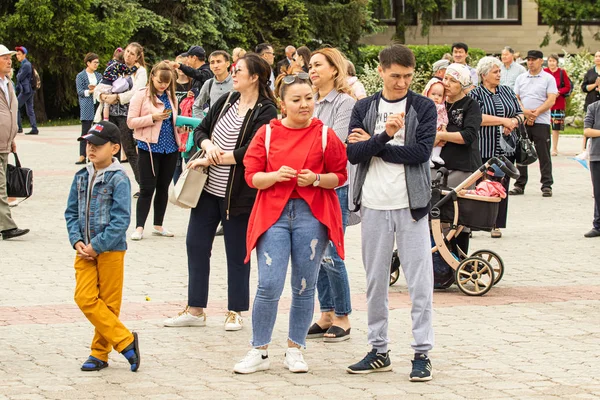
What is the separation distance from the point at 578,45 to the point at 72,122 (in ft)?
97.2

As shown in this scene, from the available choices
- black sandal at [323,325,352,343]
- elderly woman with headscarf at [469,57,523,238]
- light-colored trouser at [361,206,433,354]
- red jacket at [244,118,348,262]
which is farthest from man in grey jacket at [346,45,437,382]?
elderly woman with headscarf at [469,57,523,238]

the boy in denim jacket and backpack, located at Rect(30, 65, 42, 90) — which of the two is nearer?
the boy in denim jacket

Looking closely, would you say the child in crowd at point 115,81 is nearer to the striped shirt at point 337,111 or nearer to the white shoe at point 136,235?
the white shoe at point 136,235

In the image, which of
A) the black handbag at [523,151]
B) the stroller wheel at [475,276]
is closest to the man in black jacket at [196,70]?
the black handbag at [523,151]

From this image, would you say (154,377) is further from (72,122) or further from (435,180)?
(72,122)

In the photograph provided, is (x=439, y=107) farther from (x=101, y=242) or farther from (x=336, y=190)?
(x=101, y=242)

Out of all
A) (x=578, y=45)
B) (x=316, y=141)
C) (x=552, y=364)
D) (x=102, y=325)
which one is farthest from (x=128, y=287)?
(x=578, y=45)

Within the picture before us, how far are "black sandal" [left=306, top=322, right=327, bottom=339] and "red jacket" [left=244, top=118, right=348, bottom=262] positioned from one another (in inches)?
45.3

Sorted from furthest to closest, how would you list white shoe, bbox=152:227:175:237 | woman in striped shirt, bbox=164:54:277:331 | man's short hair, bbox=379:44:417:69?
1. white shoe, bbox=152:227:175:237
2. woman in striped shirt, bbox=164:54:277:331
3. man's short hair, bbox=379:44:417:69

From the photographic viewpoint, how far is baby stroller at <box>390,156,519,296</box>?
897 centimetres

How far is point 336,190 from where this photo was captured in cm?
747

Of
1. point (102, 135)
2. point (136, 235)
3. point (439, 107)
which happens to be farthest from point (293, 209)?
point (136, 235)

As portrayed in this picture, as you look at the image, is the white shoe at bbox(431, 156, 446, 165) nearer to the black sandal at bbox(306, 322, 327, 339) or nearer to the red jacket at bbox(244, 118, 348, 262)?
the black sandal at bbox(306, 322, 327, 339)

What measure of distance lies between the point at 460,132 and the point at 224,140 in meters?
2.67
